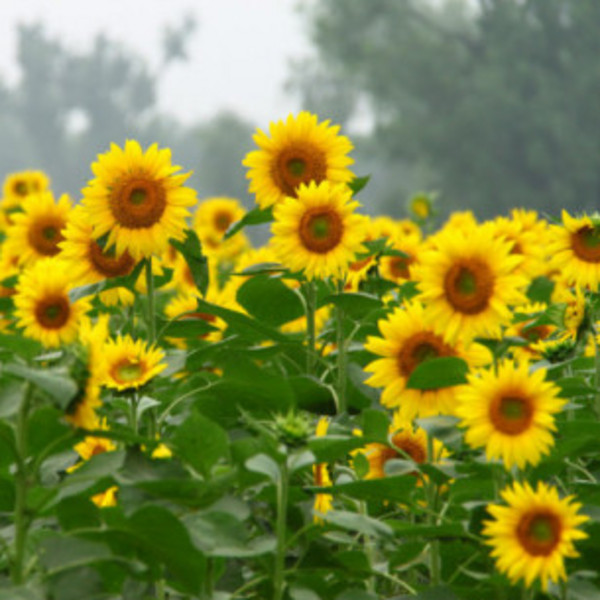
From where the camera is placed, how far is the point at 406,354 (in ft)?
7.61

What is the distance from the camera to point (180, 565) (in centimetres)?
181

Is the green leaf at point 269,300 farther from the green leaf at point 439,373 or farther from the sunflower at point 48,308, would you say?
the green leaf at point 439,373

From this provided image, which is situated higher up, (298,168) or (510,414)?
(298,168)

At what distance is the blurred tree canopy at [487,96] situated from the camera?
38.6 m

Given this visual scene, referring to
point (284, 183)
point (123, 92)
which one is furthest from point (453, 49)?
point (123, 92)

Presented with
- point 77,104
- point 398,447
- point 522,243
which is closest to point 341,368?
point 398,447

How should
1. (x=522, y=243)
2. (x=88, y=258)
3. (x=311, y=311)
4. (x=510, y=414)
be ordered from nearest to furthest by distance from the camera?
(x=510, y=414), (x=88, y=258), (x=311, y=311), (x=522, y=243)

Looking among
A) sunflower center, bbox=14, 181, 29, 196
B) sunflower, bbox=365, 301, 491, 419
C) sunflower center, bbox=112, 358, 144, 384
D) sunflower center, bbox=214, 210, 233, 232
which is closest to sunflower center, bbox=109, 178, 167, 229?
sunflower center, bbox=112, 358, 144, 384

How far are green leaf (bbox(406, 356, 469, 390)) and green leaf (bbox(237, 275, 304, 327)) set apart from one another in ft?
3.31

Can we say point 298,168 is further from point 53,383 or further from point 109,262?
point 53,383

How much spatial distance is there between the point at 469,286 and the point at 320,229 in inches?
26.3

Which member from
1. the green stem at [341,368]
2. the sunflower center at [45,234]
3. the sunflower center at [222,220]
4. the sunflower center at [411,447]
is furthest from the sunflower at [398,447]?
the sunflower center at [222,220]

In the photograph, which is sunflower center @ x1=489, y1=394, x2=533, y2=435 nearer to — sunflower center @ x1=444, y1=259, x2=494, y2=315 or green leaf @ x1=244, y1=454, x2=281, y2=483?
sunflower center @ x1=444, y1=259, x2=494, y2=315

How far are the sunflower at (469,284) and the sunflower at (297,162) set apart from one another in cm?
93
